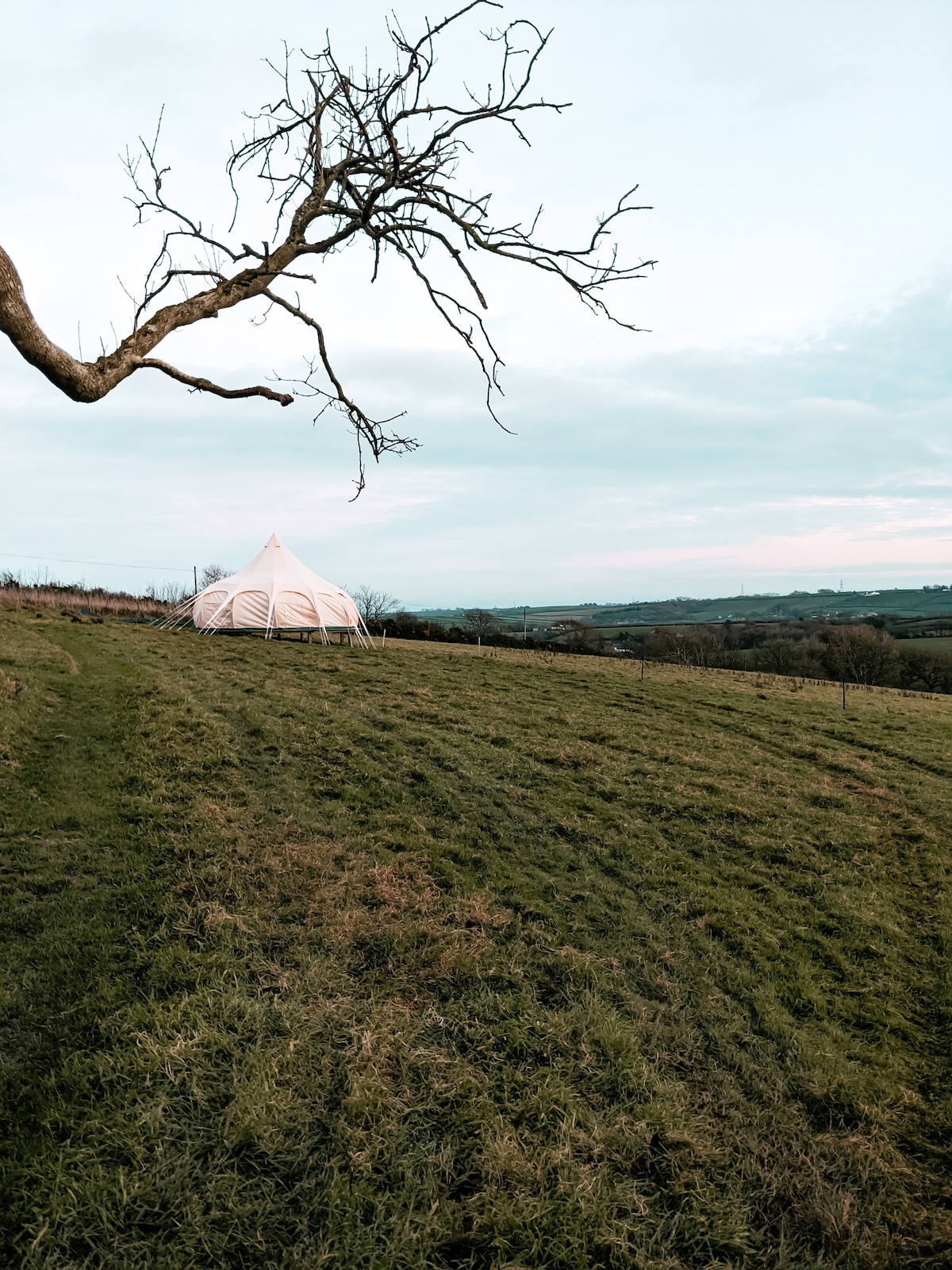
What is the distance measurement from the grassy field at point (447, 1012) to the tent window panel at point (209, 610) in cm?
1765

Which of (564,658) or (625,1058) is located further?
(564,658)

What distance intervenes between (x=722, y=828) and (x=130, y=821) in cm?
688

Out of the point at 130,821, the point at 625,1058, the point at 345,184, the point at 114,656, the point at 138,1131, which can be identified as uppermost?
the point at 345,184

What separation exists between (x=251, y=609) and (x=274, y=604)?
992 millimetres

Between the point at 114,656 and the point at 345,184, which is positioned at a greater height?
the point at 345,184

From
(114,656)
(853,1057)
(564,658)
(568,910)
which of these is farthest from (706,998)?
(564,658)

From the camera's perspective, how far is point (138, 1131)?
3.22m

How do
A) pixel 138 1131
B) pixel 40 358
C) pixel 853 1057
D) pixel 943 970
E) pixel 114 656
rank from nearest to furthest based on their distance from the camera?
pixel 138 1131 < pixel 40 358 < pixel 853 1057 < pixel 943 970 < pixel 114 656

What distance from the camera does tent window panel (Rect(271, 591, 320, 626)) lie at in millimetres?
27656

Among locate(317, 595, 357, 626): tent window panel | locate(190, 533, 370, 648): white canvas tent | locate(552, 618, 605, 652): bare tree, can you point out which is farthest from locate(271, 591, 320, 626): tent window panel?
locate(552, 618, 605, 652): bare tree

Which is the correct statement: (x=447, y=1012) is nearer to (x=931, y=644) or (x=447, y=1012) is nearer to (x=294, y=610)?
(x=294, y=610)

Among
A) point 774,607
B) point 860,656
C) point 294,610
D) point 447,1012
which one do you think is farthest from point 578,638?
point 774,607

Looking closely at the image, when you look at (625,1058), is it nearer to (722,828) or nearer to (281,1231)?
(281,1231)

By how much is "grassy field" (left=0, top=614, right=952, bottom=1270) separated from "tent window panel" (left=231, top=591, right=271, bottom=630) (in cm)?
1750
